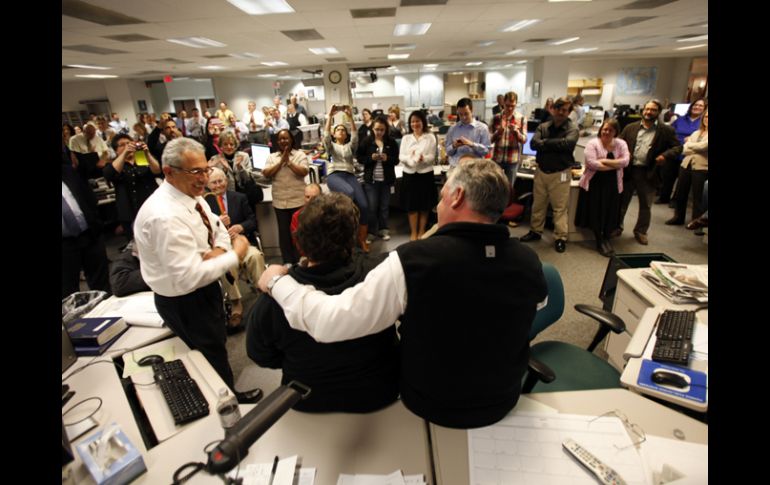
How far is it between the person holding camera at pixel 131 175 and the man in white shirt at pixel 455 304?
10.9 ft

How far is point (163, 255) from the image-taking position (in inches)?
62.2

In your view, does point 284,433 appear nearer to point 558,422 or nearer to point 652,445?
point 558,422

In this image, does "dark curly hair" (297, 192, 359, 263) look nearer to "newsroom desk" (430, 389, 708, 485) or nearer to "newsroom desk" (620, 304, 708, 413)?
"newsroom desk" (430, 389, 708, 485)

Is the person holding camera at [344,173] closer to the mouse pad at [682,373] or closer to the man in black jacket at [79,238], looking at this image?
the man in black jacket at [79,238]

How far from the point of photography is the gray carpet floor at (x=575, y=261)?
260 centimetres

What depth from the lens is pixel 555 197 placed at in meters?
4.07

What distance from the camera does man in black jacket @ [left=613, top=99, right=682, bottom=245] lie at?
13.0ft

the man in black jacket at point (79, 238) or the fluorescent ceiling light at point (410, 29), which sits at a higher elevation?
the fluorescent ceiling light at point (410, 29)

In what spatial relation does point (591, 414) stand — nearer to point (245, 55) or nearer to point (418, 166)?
point (418, 166)

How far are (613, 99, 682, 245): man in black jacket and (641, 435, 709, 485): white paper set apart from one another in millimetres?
3775

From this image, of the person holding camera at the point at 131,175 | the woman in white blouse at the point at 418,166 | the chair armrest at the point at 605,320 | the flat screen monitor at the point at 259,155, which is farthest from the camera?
the flat screen monitor at the point at 259,155

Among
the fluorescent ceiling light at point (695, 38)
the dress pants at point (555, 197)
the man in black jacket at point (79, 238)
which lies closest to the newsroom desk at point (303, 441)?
the man in black jacket at point (79, 238)
